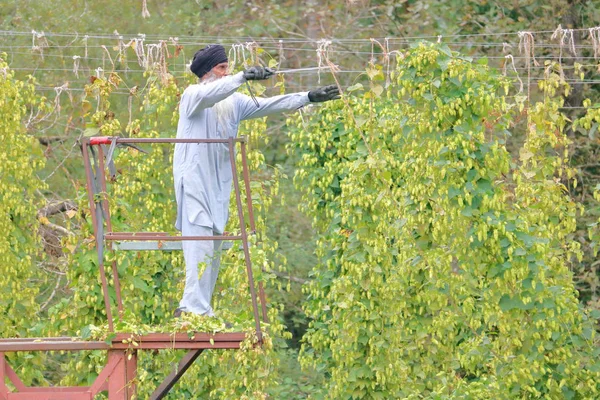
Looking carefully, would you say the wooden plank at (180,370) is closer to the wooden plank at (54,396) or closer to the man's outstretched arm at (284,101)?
the wooden plank at (54,396)

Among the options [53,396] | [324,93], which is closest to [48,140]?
[53,396]

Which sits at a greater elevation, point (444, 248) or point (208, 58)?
point (208, 58)

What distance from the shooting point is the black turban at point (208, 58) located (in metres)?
8.04

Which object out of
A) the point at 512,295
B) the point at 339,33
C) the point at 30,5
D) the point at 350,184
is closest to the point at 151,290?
the point at 350,184

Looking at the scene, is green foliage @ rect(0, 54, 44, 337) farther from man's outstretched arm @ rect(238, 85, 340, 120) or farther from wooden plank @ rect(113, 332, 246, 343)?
wooden plank @ rect(113, 332, 246, 343)

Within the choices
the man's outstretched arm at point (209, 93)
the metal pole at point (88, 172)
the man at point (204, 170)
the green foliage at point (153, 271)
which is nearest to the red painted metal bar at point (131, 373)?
the man at point (204, 170)

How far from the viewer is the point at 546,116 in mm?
11273

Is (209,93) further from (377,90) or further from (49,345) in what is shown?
(377,90)

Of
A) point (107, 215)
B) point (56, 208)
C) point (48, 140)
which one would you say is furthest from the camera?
point (48, 140)

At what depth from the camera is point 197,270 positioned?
8016mm

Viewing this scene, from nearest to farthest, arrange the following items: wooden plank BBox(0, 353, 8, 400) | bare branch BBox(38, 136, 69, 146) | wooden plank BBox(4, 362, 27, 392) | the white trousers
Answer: wooden plank BBox(0, 353, 8, 400), the white trousers, wooden plank BBox(4, 362, 27, 392), bare branch BBox(38, 136, 69, 146)

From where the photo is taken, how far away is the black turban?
8039mm

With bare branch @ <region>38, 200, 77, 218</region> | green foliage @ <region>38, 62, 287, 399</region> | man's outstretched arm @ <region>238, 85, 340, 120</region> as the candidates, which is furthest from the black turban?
bare branch @ <region>38, 200, 77, 218</region>

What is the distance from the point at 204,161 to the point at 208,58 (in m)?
0.56
